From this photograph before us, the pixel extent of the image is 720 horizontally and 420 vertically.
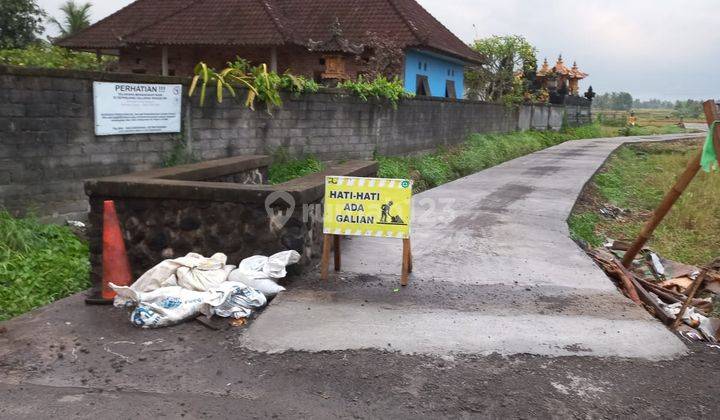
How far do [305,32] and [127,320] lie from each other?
53.9 feet

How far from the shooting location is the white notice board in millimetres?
7922

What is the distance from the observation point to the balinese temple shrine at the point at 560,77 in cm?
3916

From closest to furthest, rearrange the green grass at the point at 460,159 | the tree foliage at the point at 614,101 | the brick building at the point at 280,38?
1. the green grass at the point at 460,159
2. the brick building at the point at 280,38
3. the tree foliage at the point at 614,101

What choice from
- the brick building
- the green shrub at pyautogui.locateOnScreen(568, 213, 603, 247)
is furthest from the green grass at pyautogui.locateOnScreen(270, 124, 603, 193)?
the green shrub at pyautogui.locateOnScreen(568, 213, 603, 247)

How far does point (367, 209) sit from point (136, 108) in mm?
4350

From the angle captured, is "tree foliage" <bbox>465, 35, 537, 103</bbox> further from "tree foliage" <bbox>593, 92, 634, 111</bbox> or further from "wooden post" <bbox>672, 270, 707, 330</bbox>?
"tree foliage" <bbox>593, 92, 634, 111</bbox>

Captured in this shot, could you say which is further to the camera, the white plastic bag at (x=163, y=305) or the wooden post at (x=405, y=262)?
the wooden post at (x=405, y=262)

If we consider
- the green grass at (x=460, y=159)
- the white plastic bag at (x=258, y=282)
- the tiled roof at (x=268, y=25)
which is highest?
the tiled roof at (x=268, y=25)

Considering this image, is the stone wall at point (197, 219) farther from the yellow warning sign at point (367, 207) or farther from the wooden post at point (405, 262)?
the wooden post at point (405, 262)

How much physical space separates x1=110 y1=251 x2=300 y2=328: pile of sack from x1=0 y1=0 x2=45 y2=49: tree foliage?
2594 cm

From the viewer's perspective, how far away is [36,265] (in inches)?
240

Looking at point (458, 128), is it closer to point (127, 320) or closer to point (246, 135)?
Result: point (246, 135)

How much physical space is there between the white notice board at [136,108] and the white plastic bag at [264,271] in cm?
370

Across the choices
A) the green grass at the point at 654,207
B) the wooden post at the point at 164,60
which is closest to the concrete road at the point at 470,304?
the green grass at the point at 654,207
